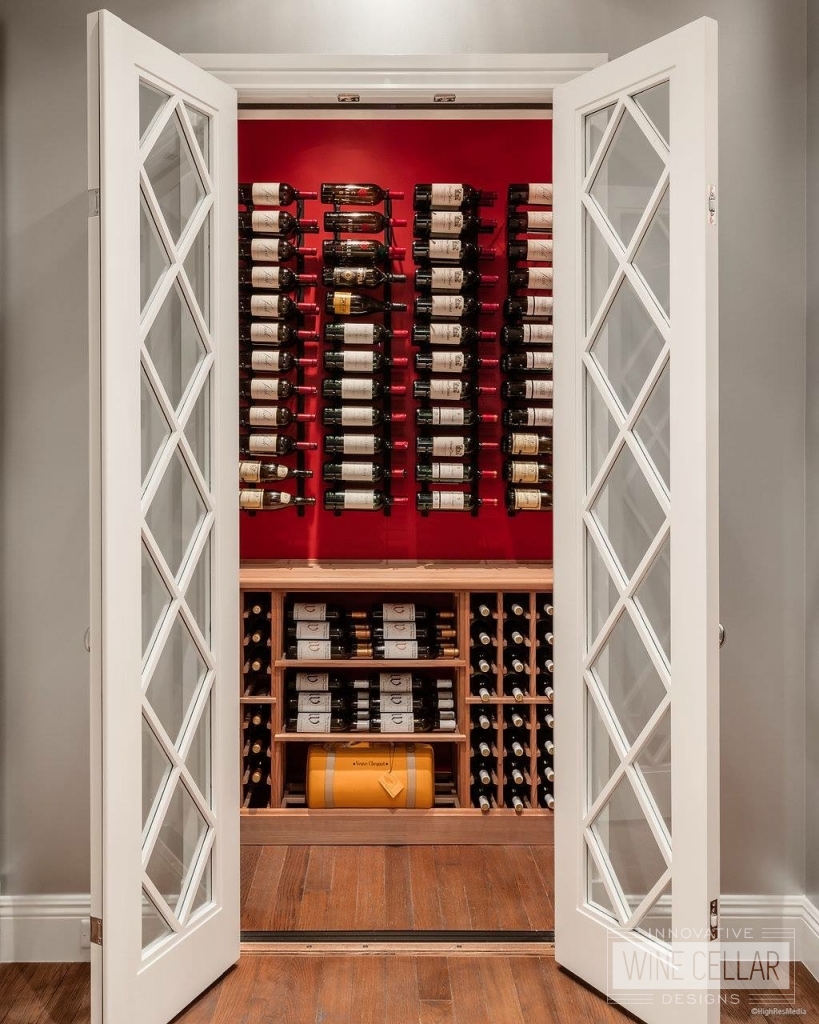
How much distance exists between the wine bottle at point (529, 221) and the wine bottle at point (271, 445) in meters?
1.34

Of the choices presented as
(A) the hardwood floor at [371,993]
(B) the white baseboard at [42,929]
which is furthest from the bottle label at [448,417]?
(B) the white baseboard at [42,929]

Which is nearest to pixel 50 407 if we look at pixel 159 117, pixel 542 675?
pixel 159 117

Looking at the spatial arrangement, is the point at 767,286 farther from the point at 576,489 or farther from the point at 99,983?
the point at 99,983

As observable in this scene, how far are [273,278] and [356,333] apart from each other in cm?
44

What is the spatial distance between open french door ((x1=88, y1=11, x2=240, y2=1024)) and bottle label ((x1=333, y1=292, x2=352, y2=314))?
1382 millimetres

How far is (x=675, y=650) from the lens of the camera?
6.59 ft

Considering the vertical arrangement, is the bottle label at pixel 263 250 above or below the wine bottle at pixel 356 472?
above

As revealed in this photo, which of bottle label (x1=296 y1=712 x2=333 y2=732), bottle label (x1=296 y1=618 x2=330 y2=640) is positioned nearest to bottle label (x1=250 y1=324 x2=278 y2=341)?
bottle label (x1=296 y1=618 x2=330 y2=640)

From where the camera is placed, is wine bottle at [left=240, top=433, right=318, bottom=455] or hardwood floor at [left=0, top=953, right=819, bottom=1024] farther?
wine bottle at [left=240, top=433, right=318, bottom=455]

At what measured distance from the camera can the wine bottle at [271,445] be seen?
3.63 metres

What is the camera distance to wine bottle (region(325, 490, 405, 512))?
3.68m

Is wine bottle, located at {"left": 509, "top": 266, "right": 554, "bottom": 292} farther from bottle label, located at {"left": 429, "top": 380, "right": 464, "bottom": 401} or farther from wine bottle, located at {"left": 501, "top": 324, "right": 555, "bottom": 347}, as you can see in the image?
bottle label, located at {"left": 429, "top": 380, "right": 464, "bottom": 401}

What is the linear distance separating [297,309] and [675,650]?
2.39m

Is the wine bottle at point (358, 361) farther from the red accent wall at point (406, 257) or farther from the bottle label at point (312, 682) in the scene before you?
the bottle label at point (312, 682)
